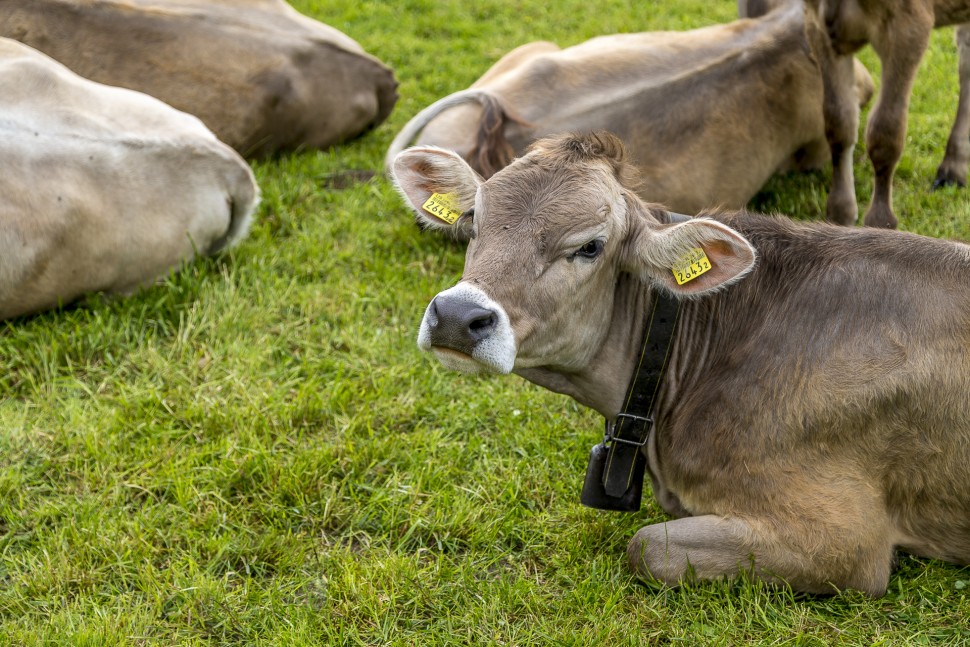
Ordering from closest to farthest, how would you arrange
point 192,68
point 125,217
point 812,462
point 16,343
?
point 812,462
point 16,343
point 125,217
point 192,68

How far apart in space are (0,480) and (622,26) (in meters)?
7.68

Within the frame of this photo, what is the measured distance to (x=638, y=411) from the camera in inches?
172

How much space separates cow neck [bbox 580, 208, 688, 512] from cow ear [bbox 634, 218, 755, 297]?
0.53ft

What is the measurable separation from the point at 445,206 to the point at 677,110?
318 cm

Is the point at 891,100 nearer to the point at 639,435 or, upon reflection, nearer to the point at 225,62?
the point at 639,435

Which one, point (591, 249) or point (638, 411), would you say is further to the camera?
point (638, 411)

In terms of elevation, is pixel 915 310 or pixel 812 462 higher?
pixel 915 310

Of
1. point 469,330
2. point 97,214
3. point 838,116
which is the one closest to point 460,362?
point 469,330

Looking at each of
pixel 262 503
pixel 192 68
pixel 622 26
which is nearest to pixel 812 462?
pixel 262 503

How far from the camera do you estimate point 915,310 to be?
4.10 meters

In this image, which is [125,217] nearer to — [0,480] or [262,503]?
[0,480]

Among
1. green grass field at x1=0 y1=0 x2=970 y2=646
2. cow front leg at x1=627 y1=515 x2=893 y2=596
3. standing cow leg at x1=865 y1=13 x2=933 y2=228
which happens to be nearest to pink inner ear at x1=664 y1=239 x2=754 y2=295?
cow front leg at x1=627 y1=515 x2=893 y2=596

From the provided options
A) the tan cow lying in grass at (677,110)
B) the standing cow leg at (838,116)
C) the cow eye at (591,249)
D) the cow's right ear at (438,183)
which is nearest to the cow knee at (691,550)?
the cow eye at (591,249)

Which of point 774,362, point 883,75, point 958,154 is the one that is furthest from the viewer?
point 958,154
